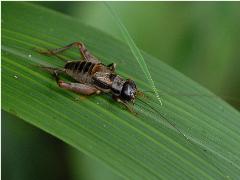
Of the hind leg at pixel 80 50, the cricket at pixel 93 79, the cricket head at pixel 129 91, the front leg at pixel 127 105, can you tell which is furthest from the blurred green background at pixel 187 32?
the front leg at pixel 127 105

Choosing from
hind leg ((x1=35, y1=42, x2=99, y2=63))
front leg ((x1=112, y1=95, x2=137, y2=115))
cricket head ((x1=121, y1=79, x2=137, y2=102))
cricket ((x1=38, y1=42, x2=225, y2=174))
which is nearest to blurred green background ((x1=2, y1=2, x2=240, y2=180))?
hind leg ((x1=35, y1=42, x2=99, y2=63))

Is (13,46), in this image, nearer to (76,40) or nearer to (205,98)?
(76,40)

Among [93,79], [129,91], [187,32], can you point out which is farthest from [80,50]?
[187,32]

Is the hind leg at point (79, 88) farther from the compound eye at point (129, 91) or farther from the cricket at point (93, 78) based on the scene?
the compound eye at point (129, 91)

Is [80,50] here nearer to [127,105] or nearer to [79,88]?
[79,88]

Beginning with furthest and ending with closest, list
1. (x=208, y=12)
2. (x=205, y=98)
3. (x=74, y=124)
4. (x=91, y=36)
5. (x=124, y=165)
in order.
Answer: (x=208, y=12), (x=91, y=36), (x=205, y=98), (x=74, y=124), (x=124, y=165)

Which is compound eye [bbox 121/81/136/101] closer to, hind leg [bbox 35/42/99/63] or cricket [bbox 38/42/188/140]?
cricket [bbox 38/42/188/140]

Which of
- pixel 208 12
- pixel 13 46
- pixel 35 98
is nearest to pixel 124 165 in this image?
pixel 35 98

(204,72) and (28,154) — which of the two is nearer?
(28,154)
